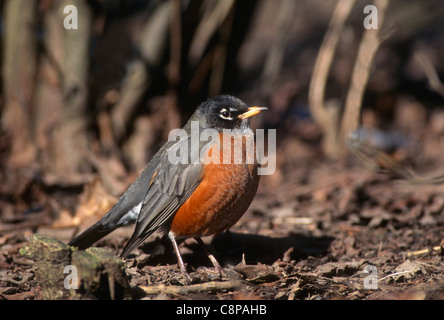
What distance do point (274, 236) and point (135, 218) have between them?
1.40 metres

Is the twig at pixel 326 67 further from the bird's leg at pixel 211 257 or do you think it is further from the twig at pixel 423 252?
the bird's leg at pixel 211 257

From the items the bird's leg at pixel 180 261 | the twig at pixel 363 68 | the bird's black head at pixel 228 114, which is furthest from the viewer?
the twig at pixel 363 68

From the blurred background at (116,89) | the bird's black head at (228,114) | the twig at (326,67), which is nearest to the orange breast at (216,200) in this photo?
the bird's black head at (228,114)

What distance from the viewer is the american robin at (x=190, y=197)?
4508 mm

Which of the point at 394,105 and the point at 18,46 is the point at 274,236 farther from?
the point at 394,105

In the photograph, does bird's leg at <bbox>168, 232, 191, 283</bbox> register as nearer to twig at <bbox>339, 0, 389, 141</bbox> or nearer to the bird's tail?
the bird's tail

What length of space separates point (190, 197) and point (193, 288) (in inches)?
41.4

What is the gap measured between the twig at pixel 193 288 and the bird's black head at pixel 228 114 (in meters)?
1.71

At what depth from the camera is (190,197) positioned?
4.59 meters

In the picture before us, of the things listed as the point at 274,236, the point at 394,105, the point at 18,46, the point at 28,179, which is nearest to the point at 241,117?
the point at 274,236

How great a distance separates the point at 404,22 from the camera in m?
12.3

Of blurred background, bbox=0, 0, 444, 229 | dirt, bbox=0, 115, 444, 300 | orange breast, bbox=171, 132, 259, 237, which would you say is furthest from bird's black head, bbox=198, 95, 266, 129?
blurred background, bbox=0, 0, 444, 229

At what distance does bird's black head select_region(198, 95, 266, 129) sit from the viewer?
5074mm

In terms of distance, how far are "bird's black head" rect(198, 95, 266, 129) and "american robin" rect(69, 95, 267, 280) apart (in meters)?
0.09
